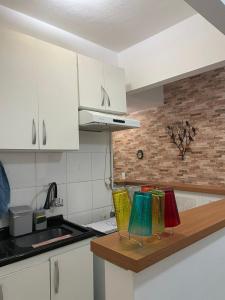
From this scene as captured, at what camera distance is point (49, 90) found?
1.66 m

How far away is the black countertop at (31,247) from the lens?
4.31ft

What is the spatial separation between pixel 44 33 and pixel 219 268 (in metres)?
2.04

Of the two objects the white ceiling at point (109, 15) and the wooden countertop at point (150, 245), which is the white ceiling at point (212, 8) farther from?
the wooden countertop at point (150, 245)

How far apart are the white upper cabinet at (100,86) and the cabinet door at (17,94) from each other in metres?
0.41

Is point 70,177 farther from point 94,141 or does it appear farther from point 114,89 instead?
point 114,89

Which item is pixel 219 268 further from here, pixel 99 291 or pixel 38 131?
pixel 38 131

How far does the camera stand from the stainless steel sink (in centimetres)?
158

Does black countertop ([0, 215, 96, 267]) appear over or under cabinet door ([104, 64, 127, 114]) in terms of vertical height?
under

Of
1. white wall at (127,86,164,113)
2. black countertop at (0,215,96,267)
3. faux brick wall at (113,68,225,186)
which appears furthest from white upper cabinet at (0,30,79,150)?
faux brick wall at (113,68,225,186)

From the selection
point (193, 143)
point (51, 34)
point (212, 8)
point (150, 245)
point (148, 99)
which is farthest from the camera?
point (148, 99)

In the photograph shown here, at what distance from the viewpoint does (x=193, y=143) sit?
4.09 metres

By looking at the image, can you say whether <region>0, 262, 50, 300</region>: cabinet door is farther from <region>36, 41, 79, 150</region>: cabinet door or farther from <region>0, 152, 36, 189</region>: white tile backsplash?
<region>36, 41, 79, 150</region>: cabinet door

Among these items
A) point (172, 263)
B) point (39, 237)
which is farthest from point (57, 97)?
point (172, 263)

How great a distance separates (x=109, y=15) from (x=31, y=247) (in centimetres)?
179
